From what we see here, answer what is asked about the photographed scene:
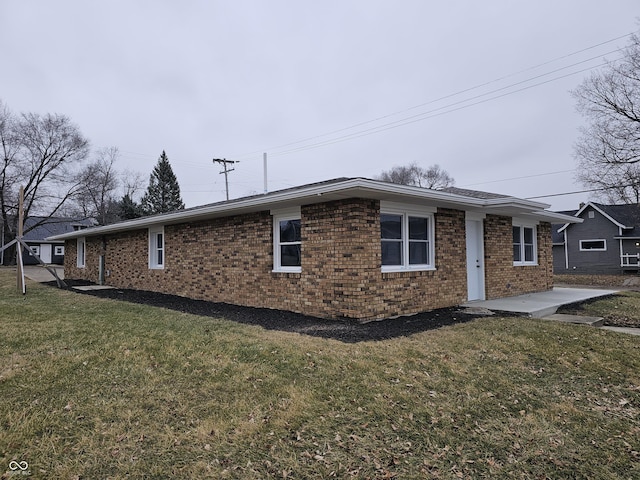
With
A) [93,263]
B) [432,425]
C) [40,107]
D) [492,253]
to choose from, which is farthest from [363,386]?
[40,107]

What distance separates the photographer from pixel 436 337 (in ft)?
19.8

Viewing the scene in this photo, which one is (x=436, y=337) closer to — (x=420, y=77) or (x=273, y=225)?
(x=273, y=225)

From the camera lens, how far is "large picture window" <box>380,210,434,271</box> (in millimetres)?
8047

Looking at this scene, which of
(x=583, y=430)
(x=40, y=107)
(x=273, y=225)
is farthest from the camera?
(x=40, y=107)

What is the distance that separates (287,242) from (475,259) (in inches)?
202

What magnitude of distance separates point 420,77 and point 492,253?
1053 centimetres

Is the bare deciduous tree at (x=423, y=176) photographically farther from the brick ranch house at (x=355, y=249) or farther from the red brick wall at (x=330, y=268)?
the red brick wall at (x=330, y=268)

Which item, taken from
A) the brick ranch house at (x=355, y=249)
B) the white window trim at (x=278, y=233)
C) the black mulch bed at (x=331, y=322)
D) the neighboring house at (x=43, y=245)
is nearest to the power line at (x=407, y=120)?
the brick ranch house at (x=355, y=249)

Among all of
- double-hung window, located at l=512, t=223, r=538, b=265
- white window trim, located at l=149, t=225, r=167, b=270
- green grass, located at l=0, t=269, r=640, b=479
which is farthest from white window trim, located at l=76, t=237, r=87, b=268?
double-hung window, located at l=512, t=223, r=538, b=265

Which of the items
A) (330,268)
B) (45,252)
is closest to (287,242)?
(330,268)

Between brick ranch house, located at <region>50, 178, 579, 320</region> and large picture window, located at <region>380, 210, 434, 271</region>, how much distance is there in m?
0.02

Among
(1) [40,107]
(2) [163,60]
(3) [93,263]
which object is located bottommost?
(3) [93,263]

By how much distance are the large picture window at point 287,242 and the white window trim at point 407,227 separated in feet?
6.23

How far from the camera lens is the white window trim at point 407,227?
800cm
